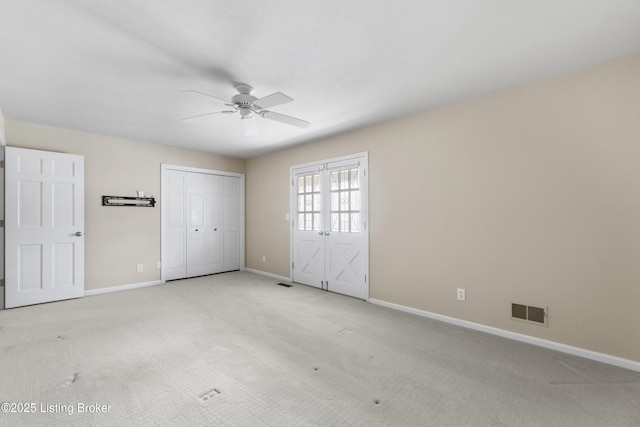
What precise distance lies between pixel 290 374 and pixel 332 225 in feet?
8.94

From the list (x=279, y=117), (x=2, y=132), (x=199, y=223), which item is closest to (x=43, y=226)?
(x=2, y=132)

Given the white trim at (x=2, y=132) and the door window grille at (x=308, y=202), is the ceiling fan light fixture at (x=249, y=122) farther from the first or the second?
the white trim at (x=2, y=132)

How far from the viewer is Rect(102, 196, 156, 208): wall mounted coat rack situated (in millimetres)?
4684

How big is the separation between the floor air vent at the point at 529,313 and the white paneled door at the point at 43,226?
5.85 m

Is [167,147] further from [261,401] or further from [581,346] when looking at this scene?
[581,346]

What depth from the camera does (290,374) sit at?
2266 millimetres

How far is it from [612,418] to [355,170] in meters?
3.51

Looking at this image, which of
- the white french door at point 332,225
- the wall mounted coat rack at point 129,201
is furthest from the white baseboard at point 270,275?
the wall mounted coat rack at point 129,201

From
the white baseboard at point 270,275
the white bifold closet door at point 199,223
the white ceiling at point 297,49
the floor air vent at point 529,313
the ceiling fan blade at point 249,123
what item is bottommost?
the white baseboard at point 270,275

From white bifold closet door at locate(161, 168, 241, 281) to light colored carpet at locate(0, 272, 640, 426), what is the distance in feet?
6.47

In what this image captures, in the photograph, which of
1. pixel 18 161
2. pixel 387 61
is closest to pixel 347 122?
pixel 387 61

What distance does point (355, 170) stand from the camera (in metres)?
4.40

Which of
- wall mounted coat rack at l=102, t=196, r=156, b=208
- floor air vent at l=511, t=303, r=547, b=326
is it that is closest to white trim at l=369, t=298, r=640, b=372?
floor air vent at l=511, t=303, r=547, b=326

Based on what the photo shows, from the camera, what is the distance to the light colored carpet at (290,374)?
1805mm
